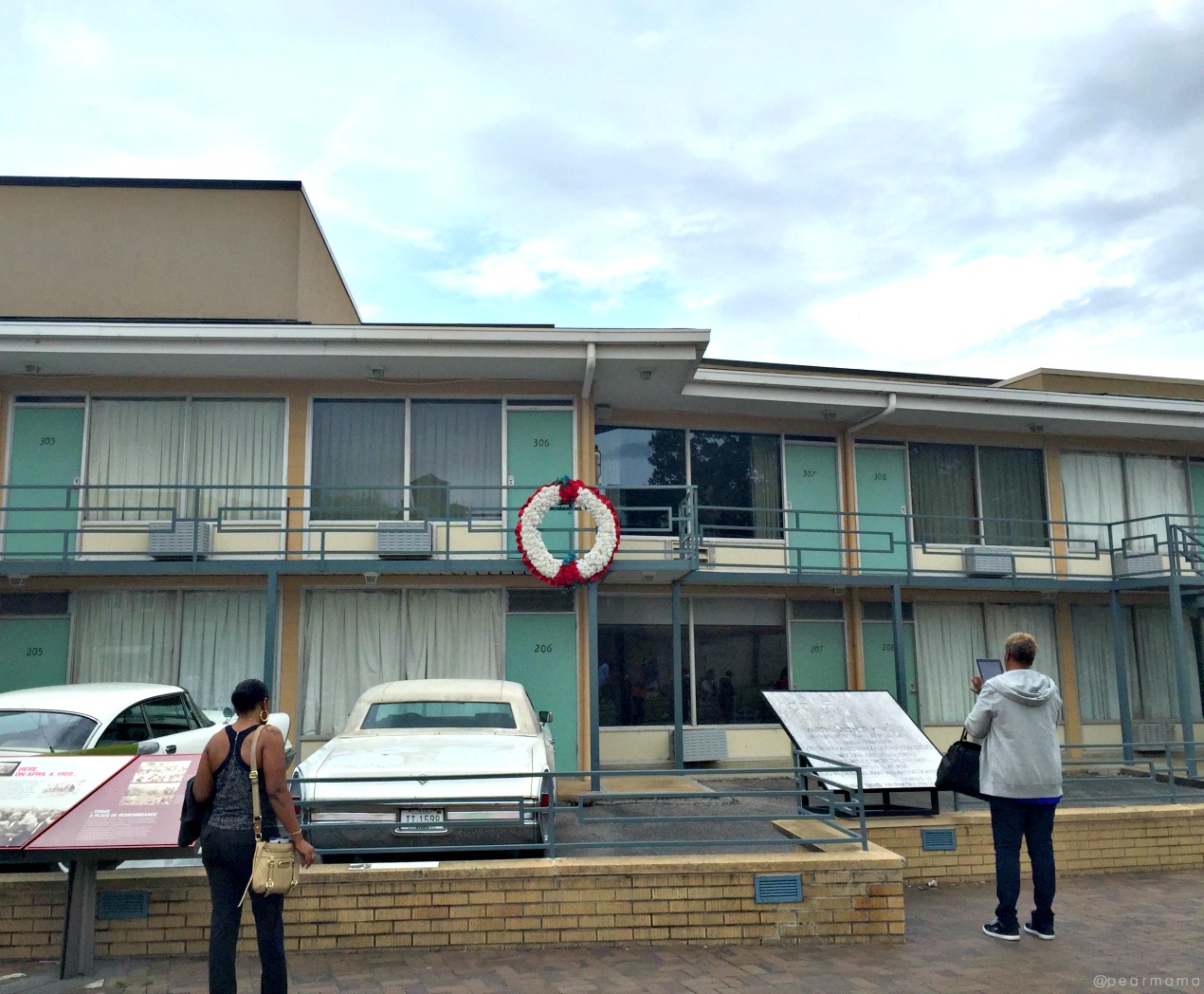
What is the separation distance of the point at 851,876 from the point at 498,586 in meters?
6.94

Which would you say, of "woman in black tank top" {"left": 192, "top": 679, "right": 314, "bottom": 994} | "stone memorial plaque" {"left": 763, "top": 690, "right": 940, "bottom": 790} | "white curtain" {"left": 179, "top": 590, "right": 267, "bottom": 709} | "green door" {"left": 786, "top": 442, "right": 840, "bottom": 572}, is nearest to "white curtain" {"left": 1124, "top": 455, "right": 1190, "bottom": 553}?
"green door" {"left": 786, "top": 442, "right": 840, "bottom": 572}

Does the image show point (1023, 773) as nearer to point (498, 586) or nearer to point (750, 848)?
point (750, 848)

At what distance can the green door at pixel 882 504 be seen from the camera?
14.6 m

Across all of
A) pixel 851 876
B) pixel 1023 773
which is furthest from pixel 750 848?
pixel 1023 773

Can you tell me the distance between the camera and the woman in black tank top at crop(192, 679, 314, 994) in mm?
4746

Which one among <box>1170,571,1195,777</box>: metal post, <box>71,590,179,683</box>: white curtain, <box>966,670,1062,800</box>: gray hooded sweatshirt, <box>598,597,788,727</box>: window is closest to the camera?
<box>966,670,1062,800</box>: gray hooded sweatshirt

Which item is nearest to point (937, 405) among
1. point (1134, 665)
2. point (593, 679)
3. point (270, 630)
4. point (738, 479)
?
point (738, 479)

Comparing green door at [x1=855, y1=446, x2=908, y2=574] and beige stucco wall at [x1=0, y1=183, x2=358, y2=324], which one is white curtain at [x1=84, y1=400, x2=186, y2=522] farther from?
green door at [x1=855, y1=446, x2=908, y2=574]

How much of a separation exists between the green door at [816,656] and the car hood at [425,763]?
6.76 m

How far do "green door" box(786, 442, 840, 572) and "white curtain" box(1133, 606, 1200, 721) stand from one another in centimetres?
519

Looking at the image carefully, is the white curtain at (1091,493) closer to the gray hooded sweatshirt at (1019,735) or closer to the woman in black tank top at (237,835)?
→ the gray hooded sweatshirt at (1019,735)

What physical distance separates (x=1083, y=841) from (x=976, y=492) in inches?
299

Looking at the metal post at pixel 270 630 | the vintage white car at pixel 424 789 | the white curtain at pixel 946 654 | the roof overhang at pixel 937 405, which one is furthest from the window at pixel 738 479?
the vintage white car at pixel 424 789

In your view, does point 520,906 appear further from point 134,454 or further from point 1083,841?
point 134,454
